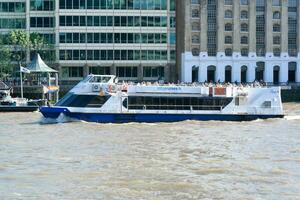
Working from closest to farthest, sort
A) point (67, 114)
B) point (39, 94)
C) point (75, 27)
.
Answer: point (67, 114), point (39, 94), point (75, 27)

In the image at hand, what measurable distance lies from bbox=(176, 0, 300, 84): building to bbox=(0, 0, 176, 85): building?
354cm

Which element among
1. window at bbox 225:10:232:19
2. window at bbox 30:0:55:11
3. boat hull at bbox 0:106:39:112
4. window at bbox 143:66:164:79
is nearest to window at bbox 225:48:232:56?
window at bbox 225:10:232:19

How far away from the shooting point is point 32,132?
1980 inches

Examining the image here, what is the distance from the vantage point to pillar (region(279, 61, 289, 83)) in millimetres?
112625

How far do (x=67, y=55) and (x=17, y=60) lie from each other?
7405 mm

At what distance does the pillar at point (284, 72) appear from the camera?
112625 millimetres

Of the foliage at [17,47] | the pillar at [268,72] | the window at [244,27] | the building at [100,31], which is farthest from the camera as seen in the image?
the pillar at [268,72]

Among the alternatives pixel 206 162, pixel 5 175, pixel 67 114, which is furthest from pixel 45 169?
pixel 67 114

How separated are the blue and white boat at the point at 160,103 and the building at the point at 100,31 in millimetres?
46176

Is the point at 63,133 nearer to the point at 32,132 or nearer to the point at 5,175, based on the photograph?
the point at 32,132

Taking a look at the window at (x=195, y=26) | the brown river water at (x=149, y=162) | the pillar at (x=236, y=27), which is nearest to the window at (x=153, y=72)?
the window at (x=195, y=26)

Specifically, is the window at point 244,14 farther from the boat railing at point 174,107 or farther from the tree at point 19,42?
the boat railing at point 174,107

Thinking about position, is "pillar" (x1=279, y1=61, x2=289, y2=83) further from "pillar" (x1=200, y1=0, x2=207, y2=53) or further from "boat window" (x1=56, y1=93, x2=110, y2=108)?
"boat window" (x1=56, y1=93, x2=110, y2=108)

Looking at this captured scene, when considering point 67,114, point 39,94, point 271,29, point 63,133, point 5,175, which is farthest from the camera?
point 271,29
